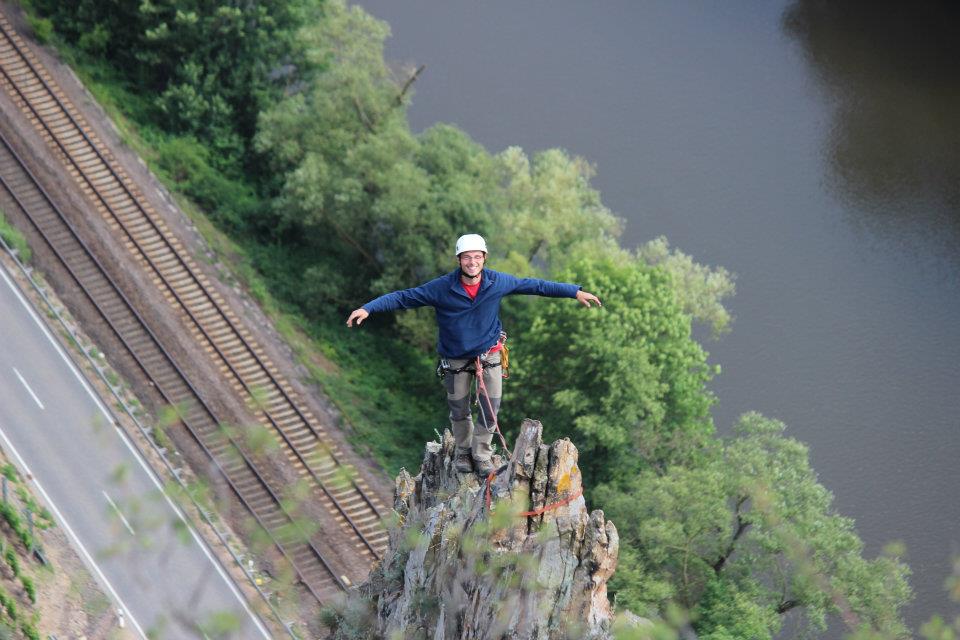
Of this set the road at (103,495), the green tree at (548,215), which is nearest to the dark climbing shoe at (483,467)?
the road at (103,495)

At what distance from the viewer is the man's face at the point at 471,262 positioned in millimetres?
23641

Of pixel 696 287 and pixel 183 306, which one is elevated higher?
pixel 696 287

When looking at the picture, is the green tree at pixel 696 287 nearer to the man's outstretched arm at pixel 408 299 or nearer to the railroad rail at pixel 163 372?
the railroad rail at pixel 163 372

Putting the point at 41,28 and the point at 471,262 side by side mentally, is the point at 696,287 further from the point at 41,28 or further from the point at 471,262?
the point at 471,262

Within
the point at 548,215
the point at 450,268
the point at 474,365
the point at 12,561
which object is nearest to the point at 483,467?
the point at 474,365

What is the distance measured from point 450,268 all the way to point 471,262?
32.9 m

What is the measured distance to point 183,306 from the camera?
181 ft

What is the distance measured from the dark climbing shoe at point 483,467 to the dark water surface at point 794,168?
3021 cm

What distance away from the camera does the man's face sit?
23.6 metres

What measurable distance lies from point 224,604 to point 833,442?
86.1 feet

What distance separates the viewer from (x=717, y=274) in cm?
5891

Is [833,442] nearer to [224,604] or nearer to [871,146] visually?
[871,146]

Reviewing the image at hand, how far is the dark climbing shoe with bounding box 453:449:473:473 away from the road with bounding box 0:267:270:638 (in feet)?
53.7

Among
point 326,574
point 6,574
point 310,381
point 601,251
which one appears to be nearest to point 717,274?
point 601,251
